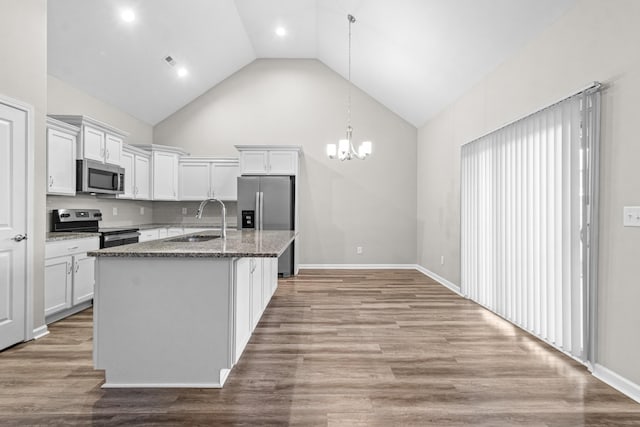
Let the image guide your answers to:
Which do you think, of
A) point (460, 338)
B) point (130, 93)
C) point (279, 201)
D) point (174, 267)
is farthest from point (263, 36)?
point (460, 338)

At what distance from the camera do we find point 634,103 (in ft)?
7.15

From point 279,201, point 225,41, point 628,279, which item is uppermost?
point 225,41

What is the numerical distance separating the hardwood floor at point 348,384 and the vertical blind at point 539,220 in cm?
30

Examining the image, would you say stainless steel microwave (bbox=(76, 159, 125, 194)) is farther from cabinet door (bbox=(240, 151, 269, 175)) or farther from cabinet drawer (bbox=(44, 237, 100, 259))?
cabinet door (bbox=(240, 151, 269, 175))

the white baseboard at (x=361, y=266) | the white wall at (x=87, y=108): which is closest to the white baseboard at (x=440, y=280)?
the white baseboard at (x=361, y=266)

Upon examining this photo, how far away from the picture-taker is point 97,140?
441cm

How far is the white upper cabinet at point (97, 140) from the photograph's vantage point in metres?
4.11

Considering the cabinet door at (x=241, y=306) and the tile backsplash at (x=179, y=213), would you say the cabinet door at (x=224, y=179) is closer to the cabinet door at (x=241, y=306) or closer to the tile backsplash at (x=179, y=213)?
the tile backsplash at (x=179, y=213)

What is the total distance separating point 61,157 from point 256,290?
2.66 meters

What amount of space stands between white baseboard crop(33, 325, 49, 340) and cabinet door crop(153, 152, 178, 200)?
3.00 m

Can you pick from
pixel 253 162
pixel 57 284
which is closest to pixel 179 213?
pixel 253 162

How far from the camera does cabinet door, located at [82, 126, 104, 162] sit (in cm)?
418

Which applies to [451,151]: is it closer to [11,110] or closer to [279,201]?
[279,201]

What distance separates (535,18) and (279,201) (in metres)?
4.07
